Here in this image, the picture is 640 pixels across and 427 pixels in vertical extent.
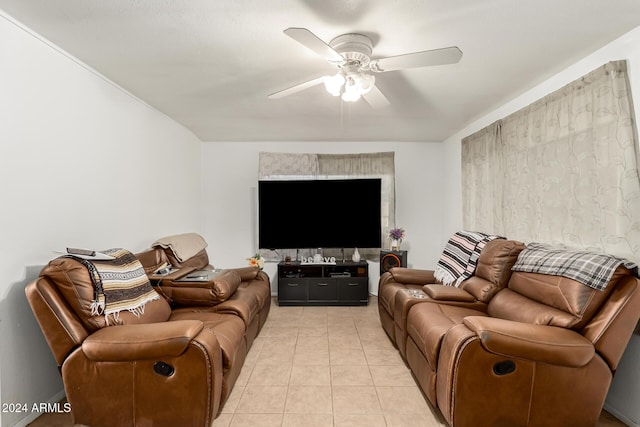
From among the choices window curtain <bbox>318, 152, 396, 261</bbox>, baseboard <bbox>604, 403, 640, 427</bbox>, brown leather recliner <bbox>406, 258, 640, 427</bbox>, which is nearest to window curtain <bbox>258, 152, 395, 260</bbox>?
window curtain <bbox>318, 152, 396, 261</bbox>

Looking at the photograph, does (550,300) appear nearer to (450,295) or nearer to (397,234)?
(450,295)

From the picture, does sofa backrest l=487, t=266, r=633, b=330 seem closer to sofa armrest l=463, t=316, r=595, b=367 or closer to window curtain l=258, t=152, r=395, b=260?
sofa armrest l=463, t=316, r=595, b=367

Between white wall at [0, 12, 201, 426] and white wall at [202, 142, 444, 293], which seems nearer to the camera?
white wall at [0, 12, 201, 426]

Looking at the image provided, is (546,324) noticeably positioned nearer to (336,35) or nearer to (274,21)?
(336,35)

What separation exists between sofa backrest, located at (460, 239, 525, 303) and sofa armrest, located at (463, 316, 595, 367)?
2.81ft

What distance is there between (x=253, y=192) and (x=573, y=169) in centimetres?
393

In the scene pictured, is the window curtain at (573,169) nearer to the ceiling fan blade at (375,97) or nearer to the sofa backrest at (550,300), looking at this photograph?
the sofa backrest at (550,300)

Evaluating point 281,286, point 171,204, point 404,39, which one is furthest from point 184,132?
point 404,39

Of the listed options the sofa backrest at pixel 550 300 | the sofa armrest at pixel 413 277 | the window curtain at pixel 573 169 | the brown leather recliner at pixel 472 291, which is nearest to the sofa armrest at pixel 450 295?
the brown leather recliner at pixel 472 291

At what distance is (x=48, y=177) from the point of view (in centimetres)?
218

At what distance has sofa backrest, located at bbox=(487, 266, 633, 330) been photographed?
187 centimetres

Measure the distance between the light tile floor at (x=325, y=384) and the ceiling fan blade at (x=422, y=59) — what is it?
2.14 meters

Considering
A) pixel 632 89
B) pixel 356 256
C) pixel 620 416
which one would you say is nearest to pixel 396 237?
pixel 356 256

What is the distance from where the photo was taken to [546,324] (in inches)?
78.4
